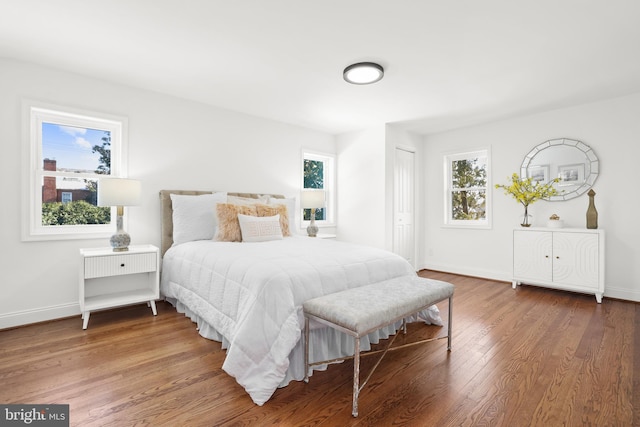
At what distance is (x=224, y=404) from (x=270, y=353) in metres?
0.34

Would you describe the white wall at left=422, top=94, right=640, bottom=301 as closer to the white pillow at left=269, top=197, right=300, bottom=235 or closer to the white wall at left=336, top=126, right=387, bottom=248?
the white wall at left=336, top=126, right=387, bottom=248

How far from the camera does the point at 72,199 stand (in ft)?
10.3

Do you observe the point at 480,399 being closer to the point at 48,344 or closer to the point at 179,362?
the point at 179,362

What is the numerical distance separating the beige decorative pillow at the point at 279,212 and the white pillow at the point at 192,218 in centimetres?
50

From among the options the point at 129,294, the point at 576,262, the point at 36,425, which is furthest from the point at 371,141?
the point at 36,425

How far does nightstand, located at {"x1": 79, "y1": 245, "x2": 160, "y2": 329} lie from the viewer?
276 cm

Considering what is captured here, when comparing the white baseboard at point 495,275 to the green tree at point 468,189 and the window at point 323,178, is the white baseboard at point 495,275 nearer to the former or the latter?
the green tree at point 468,189

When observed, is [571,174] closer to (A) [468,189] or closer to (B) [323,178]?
(A) [468,189]

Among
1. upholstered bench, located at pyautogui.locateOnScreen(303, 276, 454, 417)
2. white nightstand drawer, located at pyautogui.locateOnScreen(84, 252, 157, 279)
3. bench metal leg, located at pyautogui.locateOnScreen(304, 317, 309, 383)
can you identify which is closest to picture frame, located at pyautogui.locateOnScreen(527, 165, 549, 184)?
upholstered bench, located at pyautogui.locateOnScreen(303, 276, 454, 417)

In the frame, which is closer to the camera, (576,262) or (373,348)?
(373,348)

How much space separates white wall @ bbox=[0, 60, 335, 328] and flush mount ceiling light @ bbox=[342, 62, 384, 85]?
1.82 meters

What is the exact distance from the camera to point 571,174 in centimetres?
402

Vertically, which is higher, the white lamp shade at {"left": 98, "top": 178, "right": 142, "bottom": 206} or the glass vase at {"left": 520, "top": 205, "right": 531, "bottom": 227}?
the white lamp shade at {"left": 98, "top": 178, "right": 142, "bottom": 206}

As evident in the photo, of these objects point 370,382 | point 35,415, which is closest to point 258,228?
point 370,382
